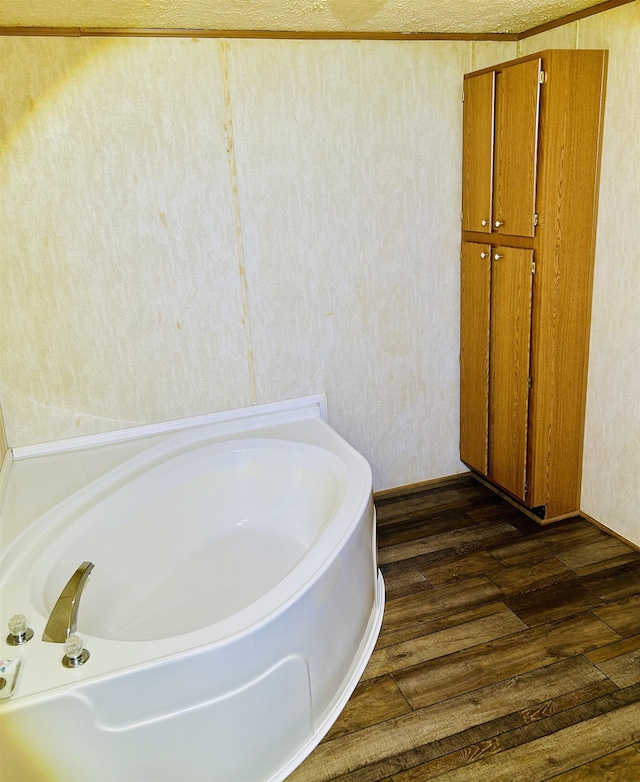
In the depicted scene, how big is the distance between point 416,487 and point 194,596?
140cm

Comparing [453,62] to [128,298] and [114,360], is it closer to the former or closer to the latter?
[128,298]

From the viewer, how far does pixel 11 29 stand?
237 centimetres

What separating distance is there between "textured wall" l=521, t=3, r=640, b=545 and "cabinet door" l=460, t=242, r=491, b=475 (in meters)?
0.47

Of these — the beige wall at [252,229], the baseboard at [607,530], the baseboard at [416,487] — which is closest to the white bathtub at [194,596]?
the beige wall at [252,229]

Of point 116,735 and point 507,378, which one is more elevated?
point 507,378

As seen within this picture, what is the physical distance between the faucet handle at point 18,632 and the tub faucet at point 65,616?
41mm

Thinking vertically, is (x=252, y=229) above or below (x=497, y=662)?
above

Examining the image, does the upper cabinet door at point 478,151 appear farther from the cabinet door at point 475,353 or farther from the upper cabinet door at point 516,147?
the cabinet door at point 475,353

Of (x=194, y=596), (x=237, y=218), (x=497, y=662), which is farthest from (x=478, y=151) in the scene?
(x=194, y=596)

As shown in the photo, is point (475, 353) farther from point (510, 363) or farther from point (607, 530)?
point (607, 530)

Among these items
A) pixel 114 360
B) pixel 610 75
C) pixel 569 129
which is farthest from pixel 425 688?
pixel 610 75

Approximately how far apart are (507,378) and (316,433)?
2.91ft

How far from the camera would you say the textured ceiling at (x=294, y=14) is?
219cm

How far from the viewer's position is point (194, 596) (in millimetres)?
2410
